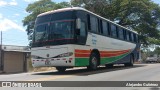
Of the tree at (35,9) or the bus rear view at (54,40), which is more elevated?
the tree at (35,9)

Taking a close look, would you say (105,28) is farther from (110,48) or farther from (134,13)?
(134,13)

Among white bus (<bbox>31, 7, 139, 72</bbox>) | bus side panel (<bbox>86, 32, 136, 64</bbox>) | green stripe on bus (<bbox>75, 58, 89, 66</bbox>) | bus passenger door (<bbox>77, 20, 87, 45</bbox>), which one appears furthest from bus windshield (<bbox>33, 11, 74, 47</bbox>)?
bus side panel (<bbox>86, 32, 136, 64</bbox>)

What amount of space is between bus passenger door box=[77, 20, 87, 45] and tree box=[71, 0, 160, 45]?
110ft

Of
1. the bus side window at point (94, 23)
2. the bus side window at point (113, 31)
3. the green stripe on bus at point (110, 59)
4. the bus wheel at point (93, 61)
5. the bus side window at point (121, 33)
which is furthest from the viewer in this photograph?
the bus side window at point (121, 33)

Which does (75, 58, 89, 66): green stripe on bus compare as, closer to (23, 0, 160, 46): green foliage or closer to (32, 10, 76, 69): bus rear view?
(32, 10, 76, 69): bus rear view

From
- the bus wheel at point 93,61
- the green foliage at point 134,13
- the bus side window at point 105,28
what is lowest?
the bus wheel at point 93,61

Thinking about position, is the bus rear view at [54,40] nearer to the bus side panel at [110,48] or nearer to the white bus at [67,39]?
the white bus at [67,39]

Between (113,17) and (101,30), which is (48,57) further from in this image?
(113,17)

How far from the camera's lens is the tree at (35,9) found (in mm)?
56812

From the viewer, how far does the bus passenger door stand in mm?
15422

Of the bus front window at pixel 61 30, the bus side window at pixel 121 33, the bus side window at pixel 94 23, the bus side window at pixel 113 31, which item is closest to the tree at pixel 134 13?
the bus side window at pixel 121 33

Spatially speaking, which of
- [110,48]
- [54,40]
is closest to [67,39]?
[54,40]

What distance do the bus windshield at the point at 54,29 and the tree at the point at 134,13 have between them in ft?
112

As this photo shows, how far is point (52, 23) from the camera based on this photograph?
15.6 metres
